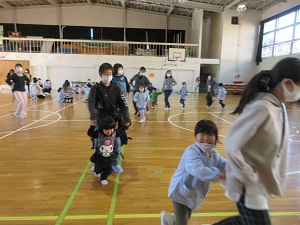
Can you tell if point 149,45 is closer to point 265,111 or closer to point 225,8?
point 225,8

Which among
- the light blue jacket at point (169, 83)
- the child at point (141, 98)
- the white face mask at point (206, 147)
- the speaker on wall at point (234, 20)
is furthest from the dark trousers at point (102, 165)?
the speaker on wall at point (234, 20)

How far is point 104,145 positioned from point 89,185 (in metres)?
0.55

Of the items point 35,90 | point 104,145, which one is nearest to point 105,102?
point 104,145

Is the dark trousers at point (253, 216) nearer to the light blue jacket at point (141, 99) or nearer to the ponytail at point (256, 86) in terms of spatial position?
the ponytail at point (256, 86)

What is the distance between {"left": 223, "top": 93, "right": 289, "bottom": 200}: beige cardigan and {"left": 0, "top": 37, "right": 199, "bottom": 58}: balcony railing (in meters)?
17.6

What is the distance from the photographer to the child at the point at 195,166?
1.55 m

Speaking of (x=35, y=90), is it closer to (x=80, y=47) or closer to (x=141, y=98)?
(x=80, y=47)

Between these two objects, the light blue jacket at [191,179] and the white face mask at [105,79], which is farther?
the white face mask at [105,79]

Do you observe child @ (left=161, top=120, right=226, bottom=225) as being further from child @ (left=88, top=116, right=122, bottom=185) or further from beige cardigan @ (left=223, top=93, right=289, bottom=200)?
child @ (left=88, top=116, right=122, bottom=185)

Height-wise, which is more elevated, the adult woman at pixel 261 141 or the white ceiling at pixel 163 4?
the white ceiling at pixel 163 4

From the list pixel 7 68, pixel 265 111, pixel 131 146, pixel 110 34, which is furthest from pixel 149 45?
pixel 265 111

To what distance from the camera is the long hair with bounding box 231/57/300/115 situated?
116 cm

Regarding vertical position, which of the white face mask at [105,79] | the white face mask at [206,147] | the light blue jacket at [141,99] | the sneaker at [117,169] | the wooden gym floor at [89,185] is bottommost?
the wooden gym floor at [89,185]

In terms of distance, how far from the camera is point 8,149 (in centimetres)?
434
